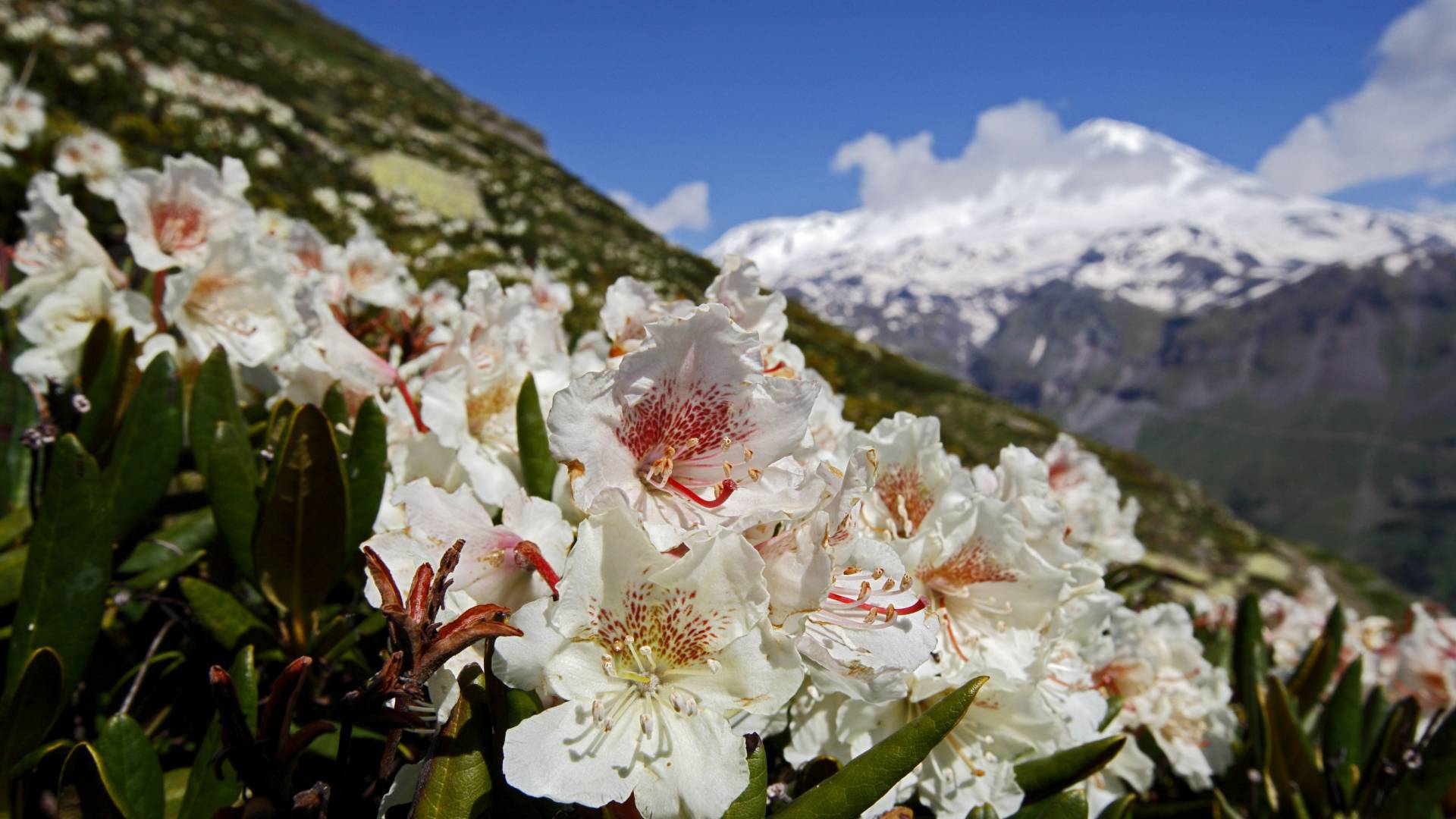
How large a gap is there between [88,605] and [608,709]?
121 cm

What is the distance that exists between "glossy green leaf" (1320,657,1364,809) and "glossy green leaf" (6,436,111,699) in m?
3.43

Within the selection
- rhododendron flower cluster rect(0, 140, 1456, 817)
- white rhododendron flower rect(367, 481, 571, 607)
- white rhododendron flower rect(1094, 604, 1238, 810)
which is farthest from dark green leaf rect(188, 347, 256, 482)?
white rhododendron flower rect(1094, 604, 1238, 810)

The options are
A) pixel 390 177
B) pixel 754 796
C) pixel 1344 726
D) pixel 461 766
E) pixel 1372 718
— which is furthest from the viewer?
pixel 390 177

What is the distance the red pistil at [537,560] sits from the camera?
1314mm

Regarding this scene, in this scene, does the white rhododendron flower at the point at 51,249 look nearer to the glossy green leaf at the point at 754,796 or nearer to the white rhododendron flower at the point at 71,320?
the white rhododendron flower at the point at 71,320

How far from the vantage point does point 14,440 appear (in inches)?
92.0

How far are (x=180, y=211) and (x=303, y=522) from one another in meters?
1.40

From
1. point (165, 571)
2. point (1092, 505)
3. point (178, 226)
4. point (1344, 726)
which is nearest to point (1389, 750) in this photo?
point (1344, 726)

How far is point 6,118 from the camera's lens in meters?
5.29

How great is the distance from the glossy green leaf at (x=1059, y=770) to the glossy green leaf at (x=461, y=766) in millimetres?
1197

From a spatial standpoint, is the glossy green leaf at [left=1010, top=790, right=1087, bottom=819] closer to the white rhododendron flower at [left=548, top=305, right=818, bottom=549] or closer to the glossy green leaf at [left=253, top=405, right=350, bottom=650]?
the white rhododendron flower at [left=548, top=305, right=818, bottom=549]

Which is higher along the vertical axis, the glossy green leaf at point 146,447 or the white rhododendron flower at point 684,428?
the white rhododendron flower at point 684,428

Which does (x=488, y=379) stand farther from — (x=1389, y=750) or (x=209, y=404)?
(x=1389, y=750)

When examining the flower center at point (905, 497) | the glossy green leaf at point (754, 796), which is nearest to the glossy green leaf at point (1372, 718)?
the flower center at point (905, 497)
